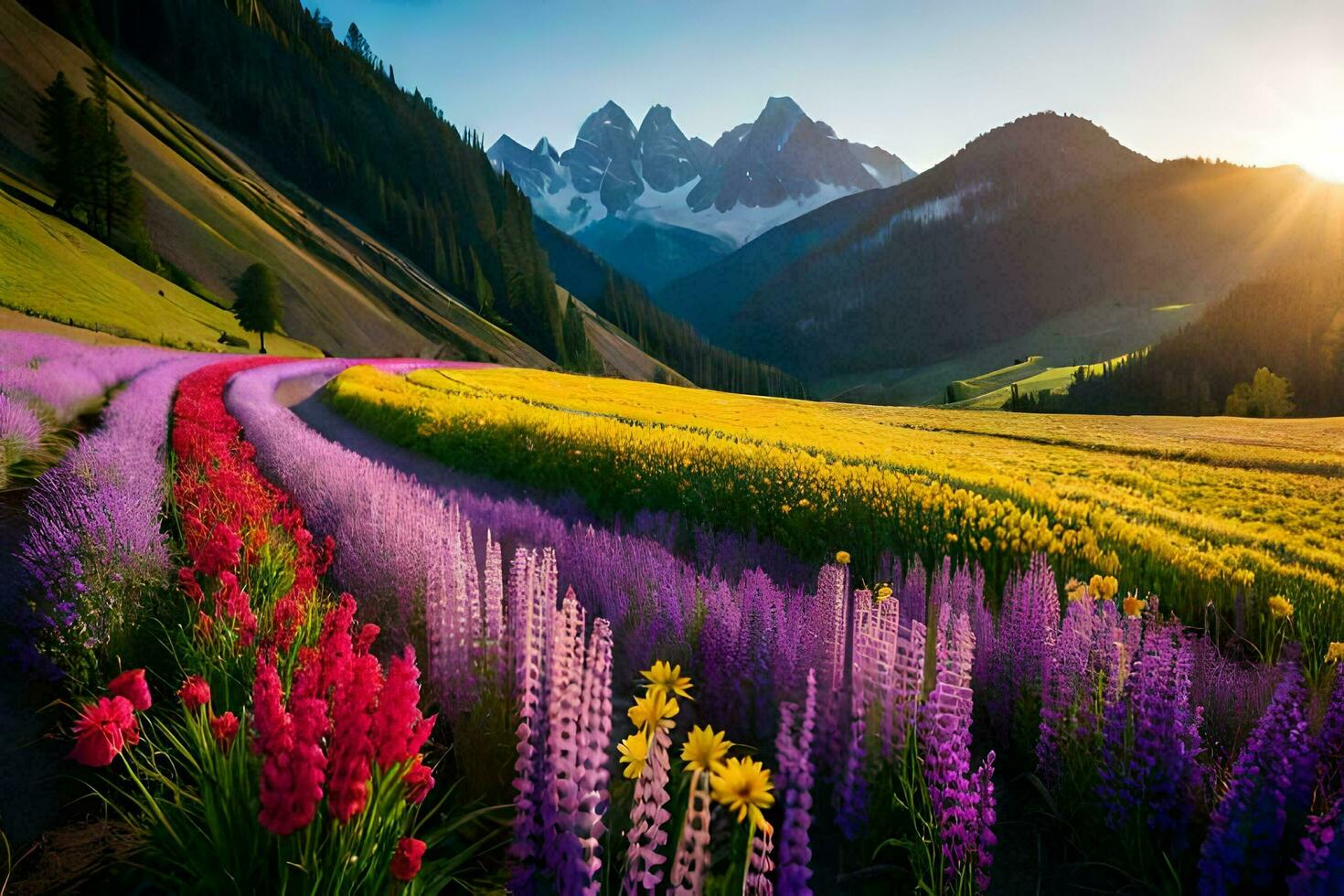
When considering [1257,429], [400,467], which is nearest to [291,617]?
[400,467]

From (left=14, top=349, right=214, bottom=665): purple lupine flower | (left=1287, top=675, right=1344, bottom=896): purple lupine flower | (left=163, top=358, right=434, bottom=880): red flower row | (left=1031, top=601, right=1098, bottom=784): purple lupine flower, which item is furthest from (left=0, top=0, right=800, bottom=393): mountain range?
(left=1287, top=675, right=1344, bottom=896): purple lupine flower

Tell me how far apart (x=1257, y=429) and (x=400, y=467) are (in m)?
29.5

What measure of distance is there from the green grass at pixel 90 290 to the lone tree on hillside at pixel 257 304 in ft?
3.13

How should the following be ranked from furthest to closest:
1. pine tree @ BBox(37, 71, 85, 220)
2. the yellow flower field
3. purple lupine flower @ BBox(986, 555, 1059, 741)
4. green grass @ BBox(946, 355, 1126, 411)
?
green grass @ BBox(946, 355, 1126, 411)
pine tree @ BBox(37, 71, 85, 220)
the yellow flower field
purple lupine flower @ BBox(986, 555, 1059, 741)

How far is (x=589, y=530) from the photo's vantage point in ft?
21.0

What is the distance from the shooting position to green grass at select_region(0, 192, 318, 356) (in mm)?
32500

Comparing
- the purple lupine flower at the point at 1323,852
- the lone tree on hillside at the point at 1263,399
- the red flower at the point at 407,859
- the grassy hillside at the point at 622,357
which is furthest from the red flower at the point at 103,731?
the grassy hillside at the point at 622,357

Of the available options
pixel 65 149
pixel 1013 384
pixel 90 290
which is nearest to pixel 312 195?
pixel 65 149

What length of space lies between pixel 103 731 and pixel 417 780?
0.90 m

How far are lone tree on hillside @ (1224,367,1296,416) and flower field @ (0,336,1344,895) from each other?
64049 millimetres

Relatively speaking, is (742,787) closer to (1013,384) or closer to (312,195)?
(1013,384)

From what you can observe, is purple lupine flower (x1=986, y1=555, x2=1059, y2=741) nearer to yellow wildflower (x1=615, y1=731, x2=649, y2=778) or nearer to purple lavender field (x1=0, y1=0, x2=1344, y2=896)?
purple lavender field (x1=0, y1=0, x2=1344, y2=896)

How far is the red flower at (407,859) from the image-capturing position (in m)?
1.81

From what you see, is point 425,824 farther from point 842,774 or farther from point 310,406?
point 310,406
